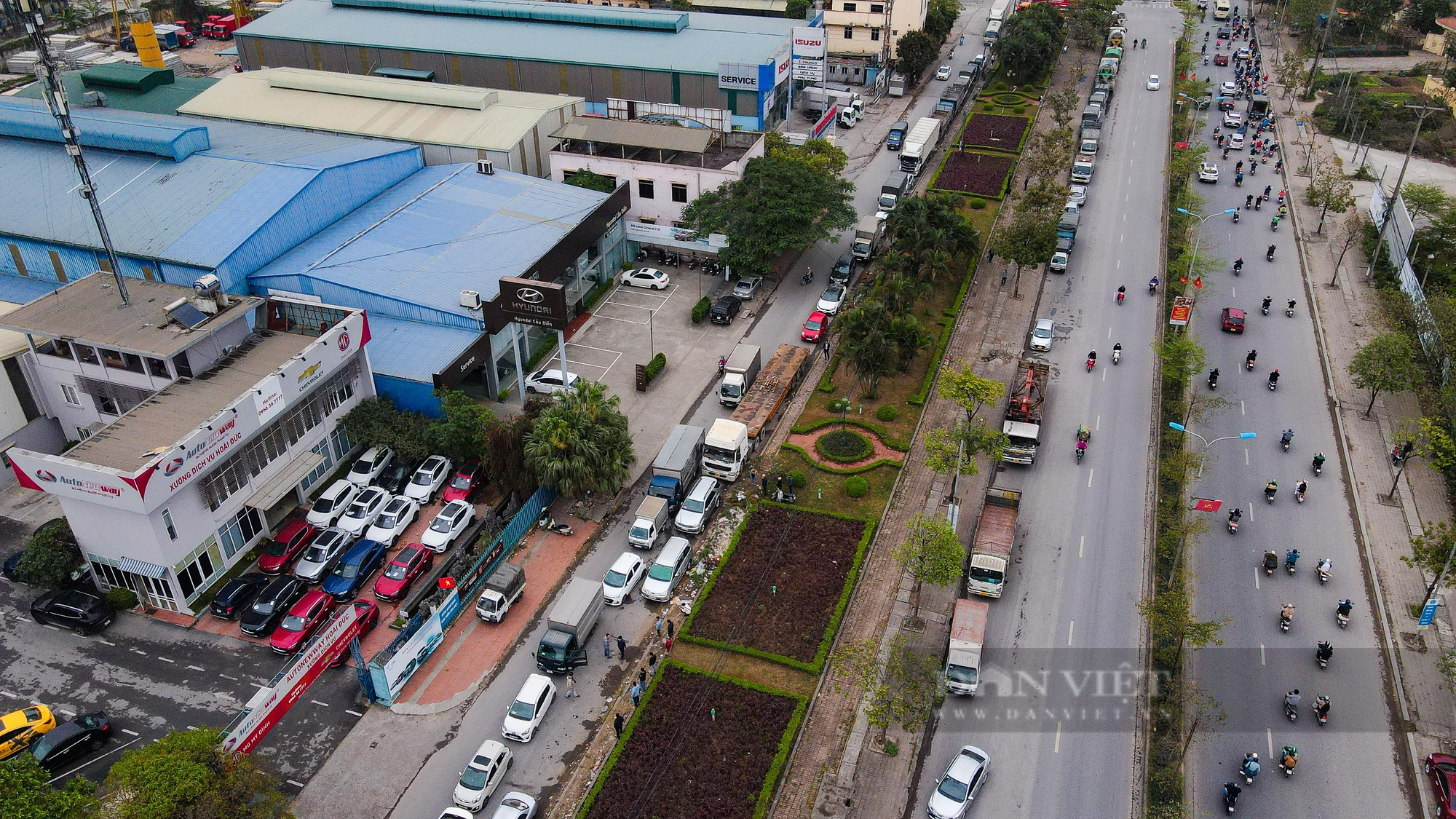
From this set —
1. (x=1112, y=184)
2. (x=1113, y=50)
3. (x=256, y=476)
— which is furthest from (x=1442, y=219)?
(x=256, y=476)

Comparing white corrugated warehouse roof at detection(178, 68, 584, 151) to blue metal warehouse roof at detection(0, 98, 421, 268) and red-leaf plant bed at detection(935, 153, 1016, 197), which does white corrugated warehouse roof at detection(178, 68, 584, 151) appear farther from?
red-leaf plant bed at detection(935, 153, 1016, 197)

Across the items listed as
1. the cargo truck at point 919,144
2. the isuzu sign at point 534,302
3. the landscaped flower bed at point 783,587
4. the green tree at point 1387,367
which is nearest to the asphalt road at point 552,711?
the landscaped flower bed at point 783,587

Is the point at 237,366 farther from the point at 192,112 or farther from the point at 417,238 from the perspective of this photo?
the point at 192,112

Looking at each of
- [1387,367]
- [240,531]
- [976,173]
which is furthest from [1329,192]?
[240,531]

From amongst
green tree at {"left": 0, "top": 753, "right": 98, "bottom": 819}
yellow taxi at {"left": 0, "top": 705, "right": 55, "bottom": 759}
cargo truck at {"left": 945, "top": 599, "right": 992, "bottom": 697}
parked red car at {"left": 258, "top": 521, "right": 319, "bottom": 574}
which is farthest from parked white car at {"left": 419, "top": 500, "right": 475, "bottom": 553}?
cargo truck at {"left": 945, "top": 599, "right": 992, "bottom": 697}

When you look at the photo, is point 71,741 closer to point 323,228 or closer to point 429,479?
point 429,479

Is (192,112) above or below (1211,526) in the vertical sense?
above
